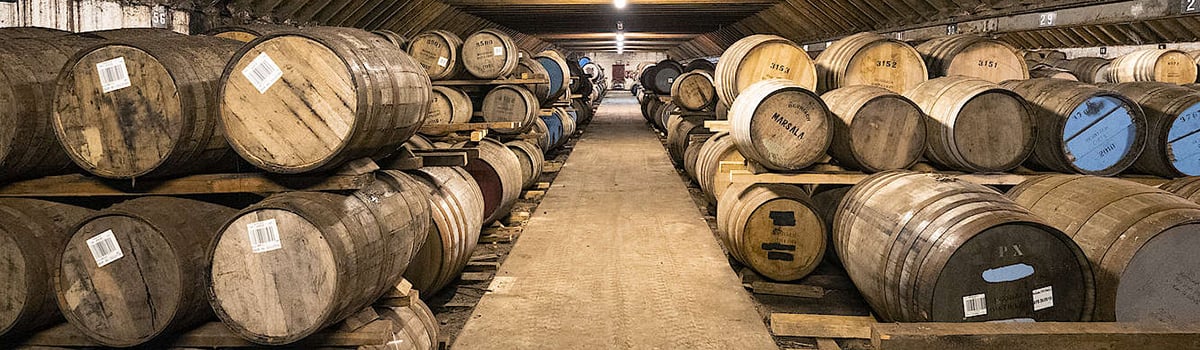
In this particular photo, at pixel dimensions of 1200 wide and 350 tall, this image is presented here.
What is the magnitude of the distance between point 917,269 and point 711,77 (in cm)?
803

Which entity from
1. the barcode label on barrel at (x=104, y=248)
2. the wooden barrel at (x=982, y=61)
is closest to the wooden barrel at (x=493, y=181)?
the wooden barrel at (x=982, y=61)

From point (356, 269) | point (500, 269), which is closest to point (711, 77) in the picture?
point (500, 269)

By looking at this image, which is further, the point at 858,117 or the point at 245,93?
the point at 858,117

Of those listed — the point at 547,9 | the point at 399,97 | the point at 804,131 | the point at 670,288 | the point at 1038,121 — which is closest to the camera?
the point at 399,97

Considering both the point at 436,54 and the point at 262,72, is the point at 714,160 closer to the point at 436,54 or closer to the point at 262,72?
the point at 436,54

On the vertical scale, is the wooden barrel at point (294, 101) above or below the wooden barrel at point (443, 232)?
above

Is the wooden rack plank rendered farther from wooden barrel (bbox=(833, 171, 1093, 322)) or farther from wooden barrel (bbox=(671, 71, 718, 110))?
wooden barrel (bbox=(833, 171, 1093, 322))

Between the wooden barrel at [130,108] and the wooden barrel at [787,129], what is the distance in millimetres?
3261

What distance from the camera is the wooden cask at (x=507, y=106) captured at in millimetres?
9344

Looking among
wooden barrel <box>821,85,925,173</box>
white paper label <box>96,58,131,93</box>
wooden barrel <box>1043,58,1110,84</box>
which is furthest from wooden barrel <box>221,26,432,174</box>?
wooden barrel <box>1043,58,1110,84</box>

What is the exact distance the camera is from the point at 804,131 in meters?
5.25

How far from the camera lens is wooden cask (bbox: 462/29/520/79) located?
28.9ft

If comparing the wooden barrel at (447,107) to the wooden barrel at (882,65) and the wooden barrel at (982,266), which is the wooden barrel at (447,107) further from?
the wooden barrel at (982,266)

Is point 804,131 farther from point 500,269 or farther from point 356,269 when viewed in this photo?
point 356,269
